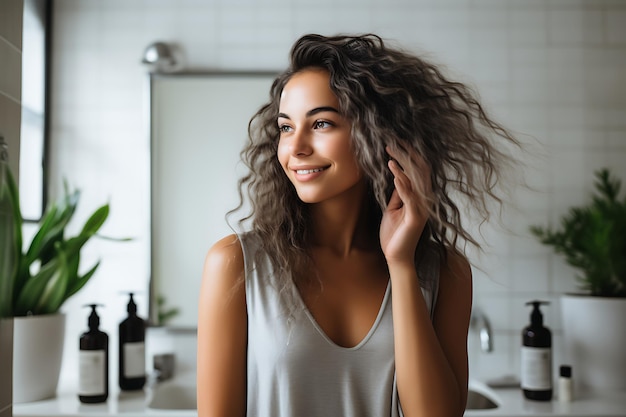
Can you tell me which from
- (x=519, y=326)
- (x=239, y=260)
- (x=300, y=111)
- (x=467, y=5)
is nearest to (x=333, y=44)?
(x=300, y=111)

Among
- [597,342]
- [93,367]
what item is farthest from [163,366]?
[597,342]

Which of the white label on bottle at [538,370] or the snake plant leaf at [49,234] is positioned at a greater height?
the snake plant leaf at [49,234]

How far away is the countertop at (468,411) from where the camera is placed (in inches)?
57.7

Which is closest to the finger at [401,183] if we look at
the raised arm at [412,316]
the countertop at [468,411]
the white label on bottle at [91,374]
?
the raised arm at [412,316]

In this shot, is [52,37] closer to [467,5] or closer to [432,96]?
[467,5]

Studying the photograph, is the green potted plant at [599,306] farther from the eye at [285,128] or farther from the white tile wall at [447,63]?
the eye at [285,128]

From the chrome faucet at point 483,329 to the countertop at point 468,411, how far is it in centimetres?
13

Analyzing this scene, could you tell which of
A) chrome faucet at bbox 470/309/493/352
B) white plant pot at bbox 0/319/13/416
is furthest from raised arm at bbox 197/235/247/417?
chrome faucet at bbox 470/309/493/352

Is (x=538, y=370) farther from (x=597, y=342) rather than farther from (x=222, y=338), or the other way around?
(x=222, y=338)

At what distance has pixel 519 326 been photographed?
1.89 meters

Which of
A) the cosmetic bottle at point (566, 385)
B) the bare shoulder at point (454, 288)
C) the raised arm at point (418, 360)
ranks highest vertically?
the bare shoulder at point (454, 288)

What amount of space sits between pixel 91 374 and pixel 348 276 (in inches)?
32.8

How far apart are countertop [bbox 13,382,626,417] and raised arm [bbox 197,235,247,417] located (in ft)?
1.87

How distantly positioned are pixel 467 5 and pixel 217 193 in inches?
35.9
